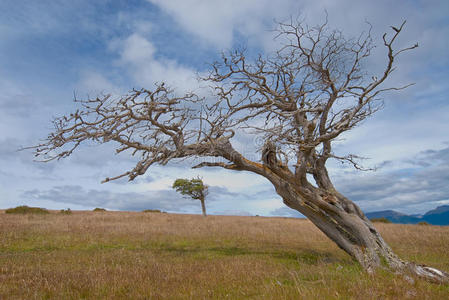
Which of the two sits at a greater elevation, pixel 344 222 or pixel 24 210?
pixel 24 210

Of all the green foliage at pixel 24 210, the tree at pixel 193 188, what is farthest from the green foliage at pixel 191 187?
the green foliage at pixel 24 210

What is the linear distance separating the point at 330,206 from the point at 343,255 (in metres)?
3.82

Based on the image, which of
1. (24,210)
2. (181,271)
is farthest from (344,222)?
(24,210)

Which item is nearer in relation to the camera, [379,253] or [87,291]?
[87,291]

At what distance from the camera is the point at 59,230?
60.0 ft

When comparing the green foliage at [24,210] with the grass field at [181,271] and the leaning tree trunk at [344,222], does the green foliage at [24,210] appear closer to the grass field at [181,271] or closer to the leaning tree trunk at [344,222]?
the grass field at [181,271]

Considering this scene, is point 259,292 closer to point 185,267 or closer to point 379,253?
point 185,267

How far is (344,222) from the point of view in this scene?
10883mm

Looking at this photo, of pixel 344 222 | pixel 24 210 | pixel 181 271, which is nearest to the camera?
pixel 181 271

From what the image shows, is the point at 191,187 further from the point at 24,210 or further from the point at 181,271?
the point at 181,271

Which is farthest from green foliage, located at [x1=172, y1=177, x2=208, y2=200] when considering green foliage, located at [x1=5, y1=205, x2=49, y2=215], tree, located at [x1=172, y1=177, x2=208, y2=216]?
green foliage, located at [x1=5, y1=205, x2=49, y2=215]

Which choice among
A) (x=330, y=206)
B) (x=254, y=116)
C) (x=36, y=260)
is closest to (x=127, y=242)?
(x=36, y=260)

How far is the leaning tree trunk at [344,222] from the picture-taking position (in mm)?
9930

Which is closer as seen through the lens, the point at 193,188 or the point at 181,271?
the point at 181,271
